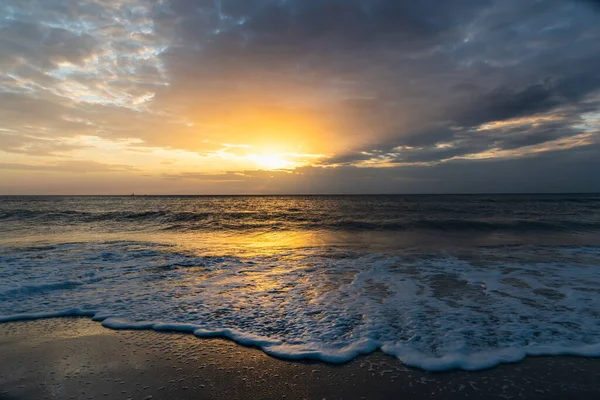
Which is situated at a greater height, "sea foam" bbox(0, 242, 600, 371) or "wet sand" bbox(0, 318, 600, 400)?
"wet sand" bbox(0, 318, 600, 400)

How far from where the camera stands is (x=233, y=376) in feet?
13.1

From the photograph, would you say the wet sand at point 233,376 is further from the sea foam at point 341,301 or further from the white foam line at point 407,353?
the sea foam at point 341,301

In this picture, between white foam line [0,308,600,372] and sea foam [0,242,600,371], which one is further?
sea foam [0,242,600,371]

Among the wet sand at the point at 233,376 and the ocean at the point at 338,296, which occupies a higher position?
the wet sand at the point at 233,376

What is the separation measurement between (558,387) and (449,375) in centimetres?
113

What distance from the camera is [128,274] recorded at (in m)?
9.45

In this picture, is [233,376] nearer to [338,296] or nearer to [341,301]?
[341,301]

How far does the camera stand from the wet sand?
3605mm

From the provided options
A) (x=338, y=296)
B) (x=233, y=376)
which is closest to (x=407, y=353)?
(x=233, y=376)

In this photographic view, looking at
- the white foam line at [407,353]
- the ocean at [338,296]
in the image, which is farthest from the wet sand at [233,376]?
the ocean at [338,296]

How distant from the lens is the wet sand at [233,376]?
11.8 ft

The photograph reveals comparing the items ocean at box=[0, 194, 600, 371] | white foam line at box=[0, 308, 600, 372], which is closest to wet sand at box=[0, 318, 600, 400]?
white foam line at box=[0, 308, 600, 372]

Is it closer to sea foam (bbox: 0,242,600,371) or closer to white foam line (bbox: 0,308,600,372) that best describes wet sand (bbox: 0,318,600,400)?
white foam line (bbox: 0,308,600,372)

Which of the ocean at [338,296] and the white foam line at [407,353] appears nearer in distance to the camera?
the white foam line at [407,353]
